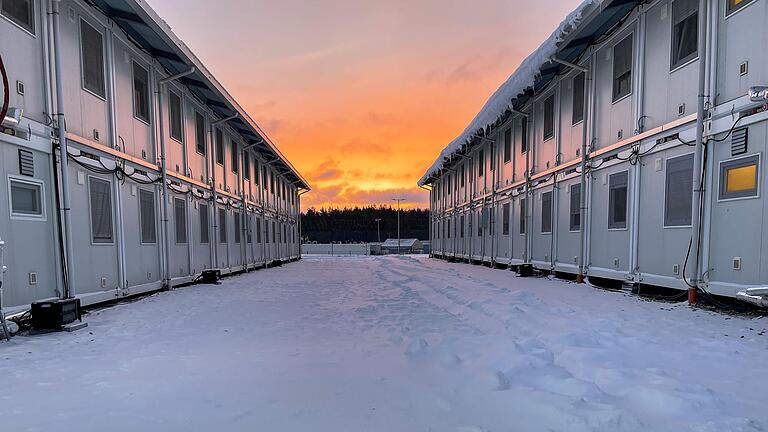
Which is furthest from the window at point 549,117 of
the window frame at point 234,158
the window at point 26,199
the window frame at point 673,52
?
the window at point 26,199

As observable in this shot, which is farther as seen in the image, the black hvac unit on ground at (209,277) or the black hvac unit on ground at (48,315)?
the black hvac unit on ground at (209,277)

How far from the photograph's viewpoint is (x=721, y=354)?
3.10 meters

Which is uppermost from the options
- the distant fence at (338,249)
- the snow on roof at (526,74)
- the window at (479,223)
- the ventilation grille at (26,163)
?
the snow on roof at (526,74)

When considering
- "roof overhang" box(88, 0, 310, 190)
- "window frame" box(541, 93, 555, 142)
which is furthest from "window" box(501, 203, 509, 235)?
"roof overhang" box(88, 0, 310, 190)

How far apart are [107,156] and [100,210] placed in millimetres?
924

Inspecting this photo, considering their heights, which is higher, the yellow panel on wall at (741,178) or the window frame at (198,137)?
the window frame at (198,137)

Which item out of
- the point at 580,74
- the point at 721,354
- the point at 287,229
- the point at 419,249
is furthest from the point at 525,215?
the point at 419,249

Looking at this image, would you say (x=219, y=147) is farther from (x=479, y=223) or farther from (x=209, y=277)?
(x=479, y=223)

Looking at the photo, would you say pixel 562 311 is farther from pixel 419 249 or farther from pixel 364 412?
pixel 419 249

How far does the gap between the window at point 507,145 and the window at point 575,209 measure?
13.3 feet

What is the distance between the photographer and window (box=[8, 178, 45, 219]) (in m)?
4.46

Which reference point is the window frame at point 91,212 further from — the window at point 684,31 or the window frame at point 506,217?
the window frame at point 506,217

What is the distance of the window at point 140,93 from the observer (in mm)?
7148

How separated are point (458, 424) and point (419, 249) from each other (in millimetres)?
39348
